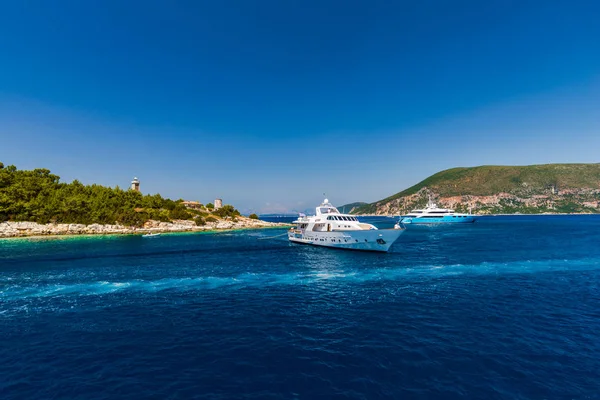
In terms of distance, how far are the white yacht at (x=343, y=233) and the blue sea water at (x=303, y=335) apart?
17.7m

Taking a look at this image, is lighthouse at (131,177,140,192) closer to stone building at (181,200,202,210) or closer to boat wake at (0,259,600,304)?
stone building at (181,200,202,210)

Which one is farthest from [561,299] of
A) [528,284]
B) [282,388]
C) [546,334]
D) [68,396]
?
[68,396]

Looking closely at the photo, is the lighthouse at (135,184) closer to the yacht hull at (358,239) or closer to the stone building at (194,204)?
the stone building at (194,204)

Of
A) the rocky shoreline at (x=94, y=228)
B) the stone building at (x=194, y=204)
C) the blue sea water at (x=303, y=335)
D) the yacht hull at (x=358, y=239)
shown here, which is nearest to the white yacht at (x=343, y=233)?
the yacht hull at (x=358, y=239)

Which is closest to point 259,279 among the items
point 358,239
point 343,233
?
point 358,239

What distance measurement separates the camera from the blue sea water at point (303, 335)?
41.6 feet

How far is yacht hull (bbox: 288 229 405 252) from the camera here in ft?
176

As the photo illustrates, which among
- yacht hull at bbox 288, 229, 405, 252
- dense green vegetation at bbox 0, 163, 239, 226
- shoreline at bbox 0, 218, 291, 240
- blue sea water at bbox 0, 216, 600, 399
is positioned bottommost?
blue sea water at bbox 0, 216, 600, 399

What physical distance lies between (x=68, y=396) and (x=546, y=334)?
27091 mm

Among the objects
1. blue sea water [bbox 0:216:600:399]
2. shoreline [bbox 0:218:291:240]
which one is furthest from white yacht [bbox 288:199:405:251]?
shoreline [bbox 0:218:291:240]

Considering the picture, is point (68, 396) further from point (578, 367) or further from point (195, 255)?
point (195, 255)

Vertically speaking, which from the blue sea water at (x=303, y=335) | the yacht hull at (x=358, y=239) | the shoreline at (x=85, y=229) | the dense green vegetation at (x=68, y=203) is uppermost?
the dense green vegetation at (x=68, y=203)

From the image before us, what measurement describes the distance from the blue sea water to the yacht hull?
56.7 ft

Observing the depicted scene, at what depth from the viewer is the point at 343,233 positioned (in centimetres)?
5988
